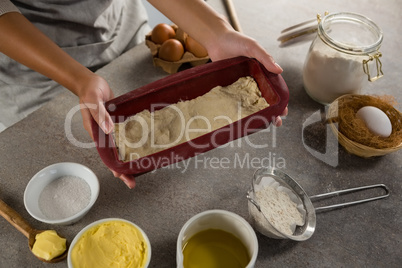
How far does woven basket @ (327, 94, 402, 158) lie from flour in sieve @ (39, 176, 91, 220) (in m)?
0.65

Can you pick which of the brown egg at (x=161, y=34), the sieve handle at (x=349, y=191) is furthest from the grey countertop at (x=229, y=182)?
the brown egg at (x=161, y=34)

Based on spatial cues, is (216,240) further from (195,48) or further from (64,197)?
(195,48)

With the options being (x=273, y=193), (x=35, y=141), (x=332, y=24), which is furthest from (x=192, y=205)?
(x=332, y=24)

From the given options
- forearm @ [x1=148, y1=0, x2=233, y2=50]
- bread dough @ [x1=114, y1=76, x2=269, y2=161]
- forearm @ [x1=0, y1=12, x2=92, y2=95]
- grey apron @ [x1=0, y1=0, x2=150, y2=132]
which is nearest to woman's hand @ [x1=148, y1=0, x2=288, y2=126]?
forearm @ [x1=148, y1=0, x2=233, y2=50]

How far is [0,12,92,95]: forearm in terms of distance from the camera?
937 millimetres

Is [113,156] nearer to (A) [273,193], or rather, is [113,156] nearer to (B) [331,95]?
(A) [273,193]

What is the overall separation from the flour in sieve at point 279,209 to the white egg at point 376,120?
0.99 feet

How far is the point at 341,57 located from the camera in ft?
3.08

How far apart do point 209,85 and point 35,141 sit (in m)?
0.51

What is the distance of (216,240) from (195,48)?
0.65m

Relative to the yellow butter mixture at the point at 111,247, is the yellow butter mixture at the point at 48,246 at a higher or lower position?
lower

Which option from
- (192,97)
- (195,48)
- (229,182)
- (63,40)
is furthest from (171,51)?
(229,182)

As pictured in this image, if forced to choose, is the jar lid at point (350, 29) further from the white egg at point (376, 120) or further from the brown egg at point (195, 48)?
the brown egg at point (195, 48)

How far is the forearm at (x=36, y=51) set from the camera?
0.94 meters
